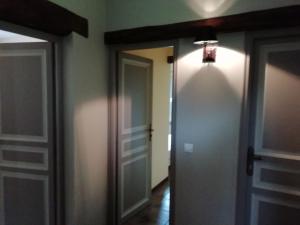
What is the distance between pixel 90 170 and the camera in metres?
2.55

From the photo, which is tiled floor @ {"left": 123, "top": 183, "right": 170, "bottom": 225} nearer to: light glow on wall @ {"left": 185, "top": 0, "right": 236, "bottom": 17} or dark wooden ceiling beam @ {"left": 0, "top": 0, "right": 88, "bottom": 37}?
dark wooden ceiling beam @ {"left": 0, "top": 0, "right": 88, "bottom": 37}

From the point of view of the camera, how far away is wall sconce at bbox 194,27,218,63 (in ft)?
6.73

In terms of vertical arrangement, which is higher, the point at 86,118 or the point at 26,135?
the point at 86,118

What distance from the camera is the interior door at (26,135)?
7.36ft

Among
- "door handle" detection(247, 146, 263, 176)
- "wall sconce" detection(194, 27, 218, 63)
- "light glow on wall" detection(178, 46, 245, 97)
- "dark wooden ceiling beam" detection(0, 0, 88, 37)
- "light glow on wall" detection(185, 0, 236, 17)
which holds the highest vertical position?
"light glow on wall" detection(185, 0, 236, 17)

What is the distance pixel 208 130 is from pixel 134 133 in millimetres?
1136

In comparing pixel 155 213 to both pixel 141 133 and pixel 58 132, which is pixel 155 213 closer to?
pixel 141 133

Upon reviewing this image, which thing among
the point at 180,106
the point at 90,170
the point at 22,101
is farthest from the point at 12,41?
the point at 180,106

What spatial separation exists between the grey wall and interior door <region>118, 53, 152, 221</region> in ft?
2.51

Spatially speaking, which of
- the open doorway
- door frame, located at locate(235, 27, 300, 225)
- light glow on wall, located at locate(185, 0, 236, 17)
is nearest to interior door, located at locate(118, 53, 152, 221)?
the open doorway

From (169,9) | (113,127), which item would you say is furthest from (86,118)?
(169,9)

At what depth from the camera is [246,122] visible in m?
2.15

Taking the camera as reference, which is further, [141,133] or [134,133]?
[141,133]

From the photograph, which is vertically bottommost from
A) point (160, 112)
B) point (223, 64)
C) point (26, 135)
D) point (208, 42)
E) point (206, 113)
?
point (26, 135)
